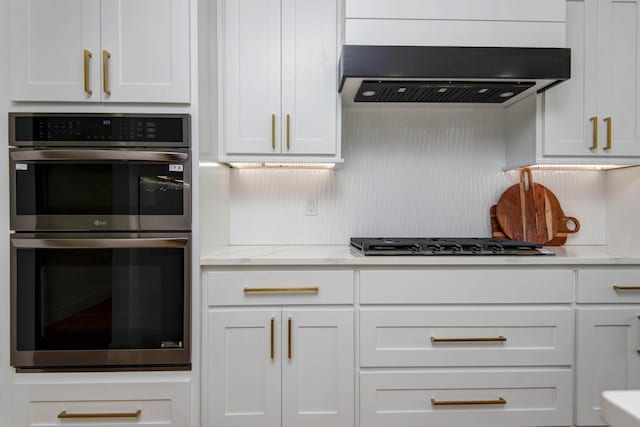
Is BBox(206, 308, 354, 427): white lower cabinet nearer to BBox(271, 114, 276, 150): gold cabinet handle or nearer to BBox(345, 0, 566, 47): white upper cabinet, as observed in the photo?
BBox(271, 114, 276, 150): gold cabinet handle

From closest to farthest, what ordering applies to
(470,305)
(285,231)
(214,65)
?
(470,305) < (214,65) < (285,231)

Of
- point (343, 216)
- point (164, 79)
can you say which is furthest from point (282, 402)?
point (164, 79)

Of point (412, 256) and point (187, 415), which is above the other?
point (412, 256)

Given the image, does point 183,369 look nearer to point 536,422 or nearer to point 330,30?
point 536,422

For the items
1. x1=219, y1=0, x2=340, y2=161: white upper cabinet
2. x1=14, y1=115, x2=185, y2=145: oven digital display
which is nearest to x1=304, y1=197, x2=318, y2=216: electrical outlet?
x1=219, y1=0, x2=340, y2=161: white upper cabinet

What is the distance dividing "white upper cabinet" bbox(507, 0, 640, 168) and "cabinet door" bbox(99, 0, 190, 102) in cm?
178

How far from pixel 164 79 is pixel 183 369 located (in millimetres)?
1265

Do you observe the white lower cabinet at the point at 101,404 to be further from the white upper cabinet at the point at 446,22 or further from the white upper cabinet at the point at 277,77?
the white upper cabinet at the point at 446,22

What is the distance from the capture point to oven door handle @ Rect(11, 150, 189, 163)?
1.49 metres

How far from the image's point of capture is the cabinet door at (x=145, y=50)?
1.54 m

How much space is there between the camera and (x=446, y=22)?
1.72 m

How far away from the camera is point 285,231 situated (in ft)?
7.16


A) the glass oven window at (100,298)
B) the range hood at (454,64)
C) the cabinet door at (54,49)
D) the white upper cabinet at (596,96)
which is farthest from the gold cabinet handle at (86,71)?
the white upper cabinet at (596,96)

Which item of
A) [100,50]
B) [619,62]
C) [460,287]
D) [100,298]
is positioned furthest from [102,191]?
[619,62]
